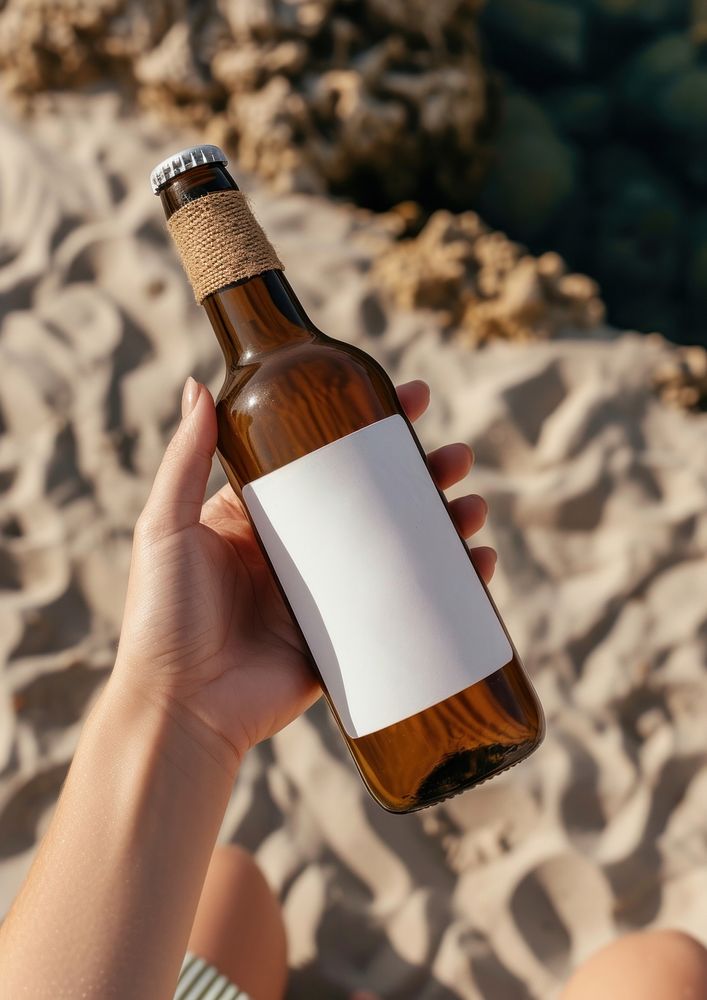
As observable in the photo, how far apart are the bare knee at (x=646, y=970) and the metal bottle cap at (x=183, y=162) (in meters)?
1.15

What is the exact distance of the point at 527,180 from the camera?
103 inches

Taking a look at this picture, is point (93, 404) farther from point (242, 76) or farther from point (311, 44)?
point (311, 44)

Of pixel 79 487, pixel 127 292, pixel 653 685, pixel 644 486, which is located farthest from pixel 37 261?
pixel 653 685

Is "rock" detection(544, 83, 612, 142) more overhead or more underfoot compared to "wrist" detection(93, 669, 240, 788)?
more overhead

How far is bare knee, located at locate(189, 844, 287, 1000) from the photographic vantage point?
1344 millimetres

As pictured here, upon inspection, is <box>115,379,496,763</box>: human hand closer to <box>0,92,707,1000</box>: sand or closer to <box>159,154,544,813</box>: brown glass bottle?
<box>159,154,544,813</box>: brown glass bottle

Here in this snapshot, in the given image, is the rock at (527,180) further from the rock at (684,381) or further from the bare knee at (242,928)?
the bare knee at (242,928)

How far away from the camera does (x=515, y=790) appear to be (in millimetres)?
1726

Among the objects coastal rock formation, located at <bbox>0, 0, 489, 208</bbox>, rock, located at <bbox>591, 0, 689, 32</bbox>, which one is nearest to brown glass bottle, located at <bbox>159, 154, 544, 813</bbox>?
coastal rock formation, located at <bbox>0, 0, 489, 208</bbox>

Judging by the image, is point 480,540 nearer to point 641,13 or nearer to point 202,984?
point 202,984

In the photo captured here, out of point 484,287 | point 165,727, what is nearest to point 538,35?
point 484,287

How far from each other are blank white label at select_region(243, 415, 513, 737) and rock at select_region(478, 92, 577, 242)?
1.77 meters

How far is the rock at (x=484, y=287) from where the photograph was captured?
7.20 ft

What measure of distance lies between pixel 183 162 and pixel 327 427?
329 mm
